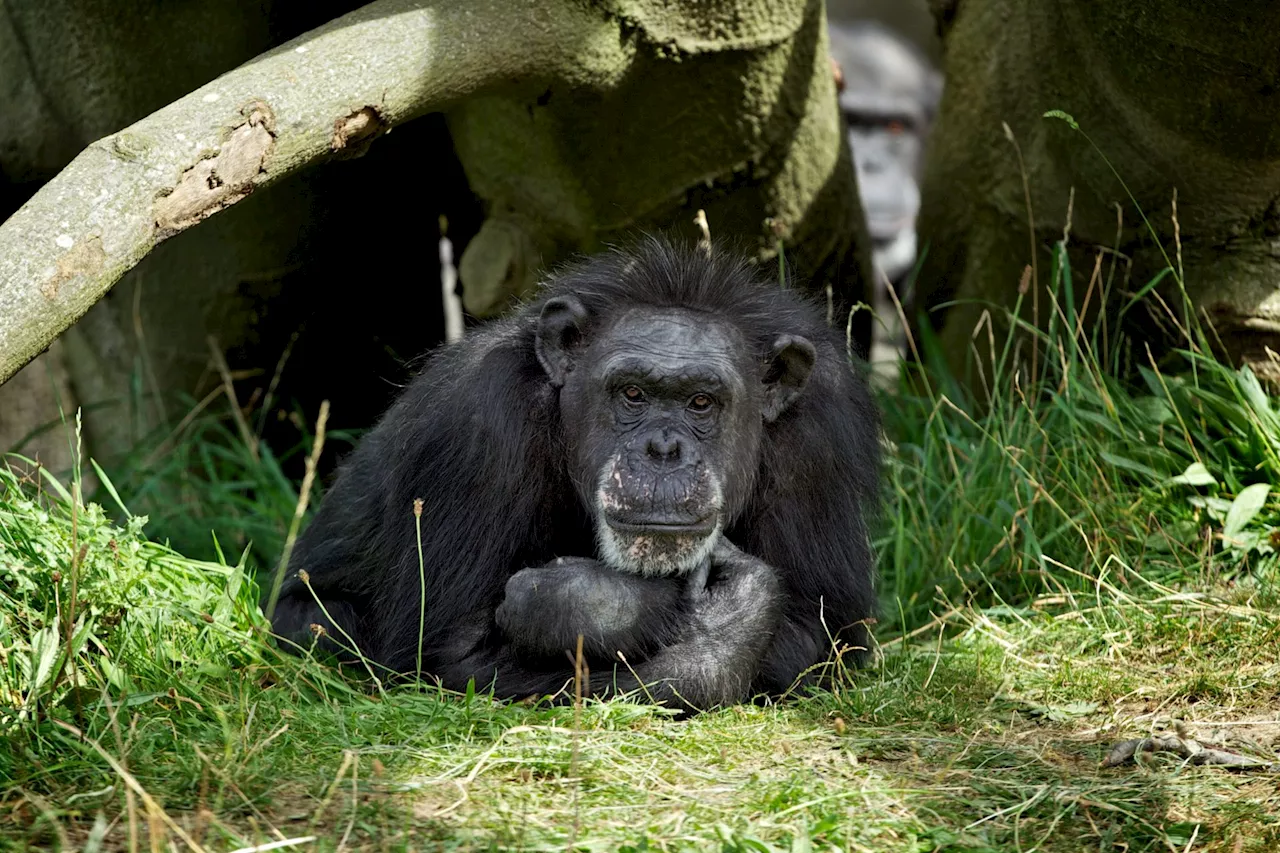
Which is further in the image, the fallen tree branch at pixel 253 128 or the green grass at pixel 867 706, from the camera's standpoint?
the fallen tree branch at pixel 253 128

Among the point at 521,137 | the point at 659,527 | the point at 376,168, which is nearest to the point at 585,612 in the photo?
the point at 659,527

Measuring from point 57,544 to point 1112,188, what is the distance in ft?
15.2

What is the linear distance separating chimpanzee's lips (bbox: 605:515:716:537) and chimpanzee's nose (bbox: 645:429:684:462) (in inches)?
7.8

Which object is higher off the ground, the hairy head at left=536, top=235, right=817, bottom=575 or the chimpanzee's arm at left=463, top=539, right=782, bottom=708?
the hairy head at left=536, top=235, right=817, bottom=575

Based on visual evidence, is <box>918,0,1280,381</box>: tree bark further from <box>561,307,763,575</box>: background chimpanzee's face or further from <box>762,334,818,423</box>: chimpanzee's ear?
<box>561,307,763,575</box>: background chimpanzee's face

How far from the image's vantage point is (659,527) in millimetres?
4445

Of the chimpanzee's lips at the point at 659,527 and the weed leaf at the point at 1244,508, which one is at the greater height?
the chimpanzee's lips at the point at 659,527

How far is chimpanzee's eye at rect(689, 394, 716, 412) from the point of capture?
15.3 ft

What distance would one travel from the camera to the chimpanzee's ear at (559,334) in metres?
4.81

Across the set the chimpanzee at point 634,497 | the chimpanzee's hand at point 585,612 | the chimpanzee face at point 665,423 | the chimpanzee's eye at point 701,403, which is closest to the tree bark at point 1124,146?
the chimpanzee at point 634,497

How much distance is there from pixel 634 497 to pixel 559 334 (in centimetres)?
69

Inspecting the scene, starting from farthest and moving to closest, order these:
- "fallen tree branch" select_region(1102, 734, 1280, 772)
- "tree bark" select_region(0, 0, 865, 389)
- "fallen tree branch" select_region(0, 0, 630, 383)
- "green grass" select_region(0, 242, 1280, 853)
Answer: "tree bark" select_region(0, 0, 865, 389), "fallen tree branch" select_region(0, 0, 630, 383), "fallen tree branch" select_region(1102, 734, 1280, 772), "green grass" select_region(0, 242, 1280, 853)

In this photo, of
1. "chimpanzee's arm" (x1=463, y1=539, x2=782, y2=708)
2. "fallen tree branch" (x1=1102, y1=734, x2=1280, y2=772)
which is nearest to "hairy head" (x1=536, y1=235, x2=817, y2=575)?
"chimpanzee's arm" (x1=463, y1=539, x2=782, y2=708)

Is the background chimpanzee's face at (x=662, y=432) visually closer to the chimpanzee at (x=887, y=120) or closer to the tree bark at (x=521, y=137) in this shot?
the tree bark at (x=521, y=137)
